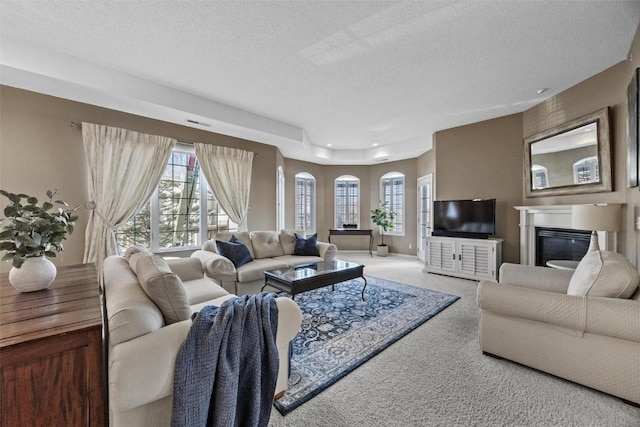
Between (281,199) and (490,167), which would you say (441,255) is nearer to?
(490,167)

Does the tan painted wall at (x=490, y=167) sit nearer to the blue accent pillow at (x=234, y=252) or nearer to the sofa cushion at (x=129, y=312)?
the blue accent pillow at (x=234, y=252)

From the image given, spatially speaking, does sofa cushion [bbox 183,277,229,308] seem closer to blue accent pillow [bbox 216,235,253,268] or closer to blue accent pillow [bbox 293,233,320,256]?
blue accent pillow [bbox 216,235,253,268]

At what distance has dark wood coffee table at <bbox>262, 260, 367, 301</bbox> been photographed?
287 cm

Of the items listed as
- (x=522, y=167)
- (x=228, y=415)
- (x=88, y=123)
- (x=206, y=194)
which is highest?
(x=88, y=123)

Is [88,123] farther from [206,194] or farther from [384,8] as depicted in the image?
[384,8]

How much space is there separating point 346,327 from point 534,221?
3.40 meters

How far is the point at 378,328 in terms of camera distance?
8.97 feet

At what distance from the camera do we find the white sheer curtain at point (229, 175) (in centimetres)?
456

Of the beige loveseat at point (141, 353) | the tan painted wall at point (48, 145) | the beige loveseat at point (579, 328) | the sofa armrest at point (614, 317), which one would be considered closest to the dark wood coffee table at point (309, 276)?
the beige loveseat at point (141, 353)

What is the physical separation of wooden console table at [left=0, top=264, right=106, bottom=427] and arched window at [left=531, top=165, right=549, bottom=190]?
511cm

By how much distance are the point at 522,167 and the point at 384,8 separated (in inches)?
144

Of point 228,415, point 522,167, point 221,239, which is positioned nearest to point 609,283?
point 228,415

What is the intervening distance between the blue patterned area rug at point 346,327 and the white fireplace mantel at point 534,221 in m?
1.54

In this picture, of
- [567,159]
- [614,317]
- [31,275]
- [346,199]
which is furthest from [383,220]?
[31,275]
